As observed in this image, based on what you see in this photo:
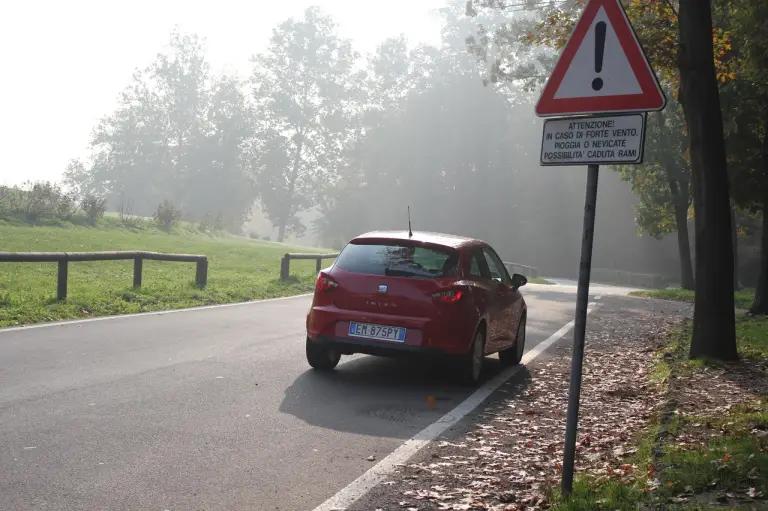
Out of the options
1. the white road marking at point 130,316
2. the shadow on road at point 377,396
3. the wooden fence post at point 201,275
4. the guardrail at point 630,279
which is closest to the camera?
the shadow on road at point 377,396

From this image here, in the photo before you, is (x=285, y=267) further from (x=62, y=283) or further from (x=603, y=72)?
(x=603, y=72)

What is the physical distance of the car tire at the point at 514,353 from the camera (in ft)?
40.8

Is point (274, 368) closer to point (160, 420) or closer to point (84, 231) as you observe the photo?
point (160, 420)

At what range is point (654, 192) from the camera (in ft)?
133

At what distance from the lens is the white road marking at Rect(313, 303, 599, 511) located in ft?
18.8

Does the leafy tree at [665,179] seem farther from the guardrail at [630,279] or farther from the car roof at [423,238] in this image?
the car roof at [423,238]

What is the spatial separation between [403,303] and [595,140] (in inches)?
180

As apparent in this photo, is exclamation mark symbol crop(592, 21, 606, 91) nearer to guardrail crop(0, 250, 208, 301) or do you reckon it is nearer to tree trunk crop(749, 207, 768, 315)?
guardrail crop(0, 250, 208, 301)

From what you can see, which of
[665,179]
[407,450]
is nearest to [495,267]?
[407,450]

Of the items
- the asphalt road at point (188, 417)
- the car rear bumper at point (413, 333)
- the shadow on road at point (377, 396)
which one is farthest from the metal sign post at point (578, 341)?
the car rear bumper at point (413, 333)

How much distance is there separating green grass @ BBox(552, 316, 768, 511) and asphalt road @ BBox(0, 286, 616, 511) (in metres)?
1.62

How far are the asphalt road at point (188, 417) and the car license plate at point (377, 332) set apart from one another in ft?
1.75

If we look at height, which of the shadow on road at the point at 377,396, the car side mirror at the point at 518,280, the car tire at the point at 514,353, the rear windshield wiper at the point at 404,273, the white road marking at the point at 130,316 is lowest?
the white road marking at the point at 130,316

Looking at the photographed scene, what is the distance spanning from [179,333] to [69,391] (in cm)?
491
